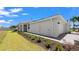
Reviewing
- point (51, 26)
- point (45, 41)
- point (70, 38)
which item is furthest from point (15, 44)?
point (70, 38)

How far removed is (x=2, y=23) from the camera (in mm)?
3527

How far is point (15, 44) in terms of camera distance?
139 inches

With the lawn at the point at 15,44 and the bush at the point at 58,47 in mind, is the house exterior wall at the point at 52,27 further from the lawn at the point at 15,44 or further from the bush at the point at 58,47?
the lawn at the point at 15,44

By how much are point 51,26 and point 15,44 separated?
616mm

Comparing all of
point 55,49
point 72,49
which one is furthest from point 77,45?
point 55,49

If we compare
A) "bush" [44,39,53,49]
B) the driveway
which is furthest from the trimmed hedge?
the driveway

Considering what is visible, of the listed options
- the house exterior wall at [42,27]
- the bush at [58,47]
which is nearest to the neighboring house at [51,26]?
the house exterior wall at [42,27]

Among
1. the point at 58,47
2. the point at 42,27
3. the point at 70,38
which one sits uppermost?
the point at 42,27

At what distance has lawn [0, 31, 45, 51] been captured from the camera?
11.5 feet

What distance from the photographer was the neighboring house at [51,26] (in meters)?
3.59

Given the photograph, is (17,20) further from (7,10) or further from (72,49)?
(72,49)

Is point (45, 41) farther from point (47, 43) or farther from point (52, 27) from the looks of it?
point (52, 27)

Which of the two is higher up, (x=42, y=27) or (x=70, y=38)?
(x=42, y=27)

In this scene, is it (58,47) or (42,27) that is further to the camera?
(42,27)
